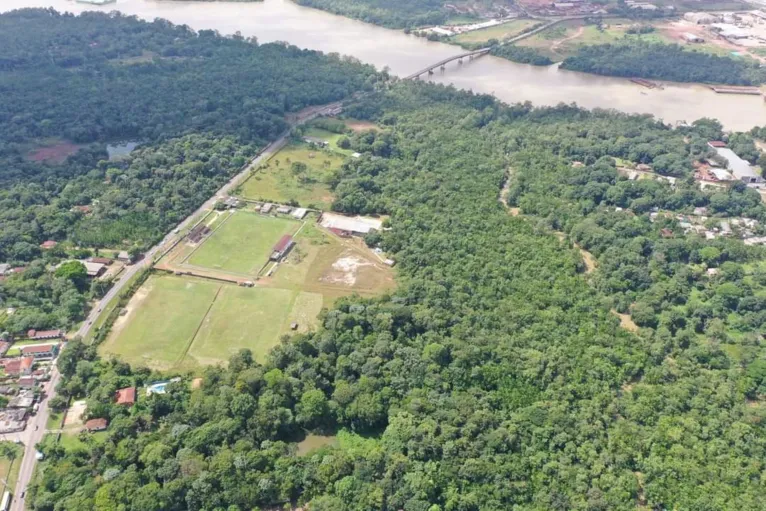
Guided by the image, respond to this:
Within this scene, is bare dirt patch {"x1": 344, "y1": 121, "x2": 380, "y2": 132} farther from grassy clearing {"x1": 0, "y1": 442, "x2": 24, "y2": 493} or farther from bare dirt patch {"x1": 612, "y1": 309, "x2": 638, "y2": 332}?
grassy clearing {"x1": 0, "y1": 442, "x2": 24, "y2": 493}

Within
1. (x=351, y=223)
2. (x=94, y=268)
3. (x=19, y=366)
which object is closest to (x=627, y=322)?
(x=351, y=223)

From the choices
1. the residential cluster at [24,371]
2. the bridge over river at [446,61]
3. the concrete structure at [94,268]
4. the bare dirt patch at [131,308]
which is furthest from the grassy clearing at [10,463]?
the bridge over river at [446,61]

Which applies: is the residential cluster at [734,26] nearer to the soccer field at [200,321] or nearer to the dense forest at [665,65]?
the dense forest at [665,65]

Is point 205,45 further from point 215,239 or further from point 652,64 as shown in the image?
point 652,64

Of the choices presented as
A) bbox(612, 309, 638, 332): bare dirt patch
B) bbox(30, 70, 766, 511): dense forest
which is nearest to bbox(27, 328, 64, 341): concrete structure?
bbox(30, 70, 766, 511): dense forest

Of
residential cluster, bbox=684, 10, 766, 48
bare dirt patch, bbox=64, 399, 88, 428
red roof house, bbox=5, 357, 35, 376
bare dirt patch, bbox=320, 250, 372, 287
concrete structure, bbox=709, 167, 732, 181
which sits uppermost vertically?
residential cluster, bbox=684, 10, 766, 48

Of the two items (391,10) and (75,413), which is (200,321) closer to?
(75,413)

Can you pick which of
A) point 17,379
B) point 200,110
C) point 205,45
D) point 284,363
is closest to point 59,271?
point 17,379
